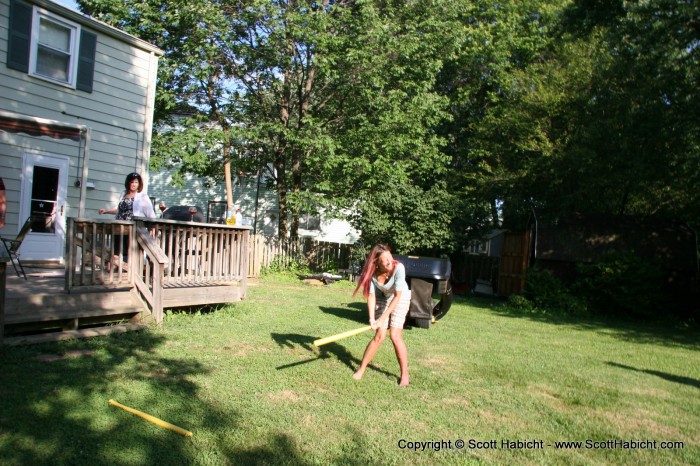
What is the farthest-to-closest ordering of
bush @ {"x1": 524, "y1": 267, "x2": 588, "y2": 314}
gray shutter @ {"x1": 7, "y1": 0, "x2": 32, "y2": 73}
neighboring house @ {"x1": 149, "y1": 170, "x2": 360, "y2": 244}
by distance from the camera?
neighboring house @ {"x1": 149, "y1": 170, "x2": 360, "y2": 244} < bush @ {"x1": 524, "y1": 267, "x2": 588, "y2": 314} < gray shutter @ {"x1": 7, "y1": 0, "x2": 32, "y2": 73}

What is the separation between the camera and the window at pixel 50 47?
30.1ft

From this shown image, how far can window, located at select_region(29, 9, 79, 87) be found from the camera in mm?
9422

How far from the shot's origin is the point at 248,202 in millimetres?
23625

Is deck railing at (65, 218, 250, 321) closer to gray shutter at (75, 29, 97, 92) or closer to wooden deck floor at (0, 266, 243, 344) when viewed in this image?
wooden deck floor at (0, 266, 243, 344)

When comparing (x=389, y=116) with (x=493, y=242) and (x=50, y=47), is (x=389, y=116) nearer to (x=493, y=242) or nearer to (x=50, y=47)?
(x=493, y=242)

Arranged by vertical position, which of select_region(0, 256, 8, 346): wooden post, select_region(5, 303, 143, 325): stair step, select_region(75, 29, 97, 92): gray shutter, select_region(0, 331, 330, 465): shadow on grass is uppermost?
select_region(75, 29, 97, 92): gray shutter

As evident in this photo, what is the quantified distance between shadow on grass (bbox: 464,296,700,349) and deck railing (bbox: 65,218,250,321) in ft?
21.6

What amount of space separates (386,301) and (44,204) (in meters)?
7.27

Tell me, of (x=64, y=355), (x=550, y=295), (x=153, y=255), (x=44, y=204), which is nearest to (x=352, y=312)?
(x=153, y=255)

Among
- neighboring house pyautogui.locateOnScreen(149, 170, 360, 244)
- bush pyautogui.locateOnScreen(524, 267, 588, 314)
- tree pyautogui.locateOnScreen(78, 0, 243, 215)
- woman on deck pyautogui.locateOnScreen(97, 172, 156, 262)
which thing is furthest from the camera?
neighboring house pyautogui.locateOnScreen(149, 170, 360, 244)

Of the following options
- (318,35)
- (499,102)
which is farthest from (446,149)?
(318,35)

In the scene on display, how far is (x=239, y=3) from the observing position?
52.4ft

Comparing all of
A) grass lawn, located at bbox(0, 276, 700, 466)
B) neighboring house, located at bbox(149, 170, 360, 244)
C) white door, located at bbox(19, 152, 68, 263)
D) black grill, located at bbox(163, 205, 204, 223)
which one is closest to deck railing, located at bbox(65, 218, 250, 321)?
grass lawn, located at bbox(0, 276, 700, 466)

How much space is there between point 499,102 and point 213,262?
651 inches
